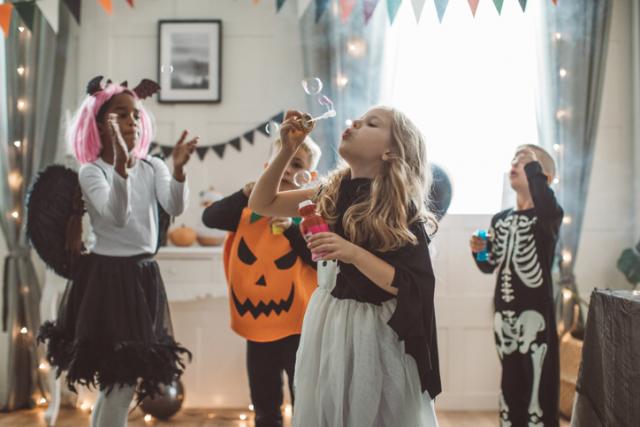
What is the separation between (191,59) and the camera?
12.3ft

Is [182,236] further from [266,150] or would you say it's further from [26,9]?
[26,9]

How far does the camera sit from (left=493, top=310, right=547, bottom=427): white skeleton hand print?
2738mm

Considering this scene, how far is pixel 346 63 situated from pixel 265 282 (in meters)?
1.66

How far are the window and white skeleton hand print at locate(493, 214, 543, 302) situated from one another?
3.03 ft

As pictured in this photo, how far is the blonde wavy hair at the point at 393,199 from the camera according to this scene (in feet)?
5.41

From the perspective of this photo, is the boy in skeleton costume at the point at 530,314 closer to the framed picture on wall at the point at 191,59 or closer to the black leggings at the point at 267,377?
the black leggings at the point at 267,377

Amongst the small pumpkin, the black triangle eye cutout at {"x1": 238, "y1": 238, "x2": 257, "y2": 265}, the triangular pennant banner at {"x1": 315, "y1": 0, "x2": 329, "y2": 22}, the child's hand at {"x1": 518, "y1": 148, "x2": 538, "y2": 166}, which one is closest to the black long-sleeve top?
the black triangle eye cutout at {"x1": 238, "y1": 238, "x2": 257, "y2": 265}

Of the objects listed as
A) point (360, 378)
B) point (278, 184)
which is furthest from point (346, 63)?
point (360, 378)

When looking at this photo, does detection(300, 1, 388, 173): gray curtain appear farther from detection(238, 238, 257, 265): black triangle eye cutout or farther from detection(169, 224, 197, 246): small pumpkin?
detection(238, 238, 257, 265): black triangle eye cutout

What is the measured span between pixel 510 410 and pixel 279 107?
2.03 m

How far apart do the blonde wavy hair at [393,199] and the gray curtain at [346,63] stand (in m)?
1.82

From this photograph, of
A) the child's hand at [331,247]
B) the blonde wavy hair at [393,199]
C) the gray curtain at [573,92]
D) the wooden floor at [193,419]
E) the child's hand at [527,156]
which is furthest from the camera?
the gray curtain at [573,92]

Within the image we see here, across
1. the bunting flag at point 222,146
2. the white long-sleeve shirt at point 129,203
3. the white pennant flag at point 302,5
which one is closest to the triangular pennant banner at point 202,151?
the bunting flag at point 222,146

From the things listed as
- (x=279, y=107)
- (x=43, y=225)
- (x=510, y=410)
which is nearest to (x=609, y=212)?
(x=510, y=410)
